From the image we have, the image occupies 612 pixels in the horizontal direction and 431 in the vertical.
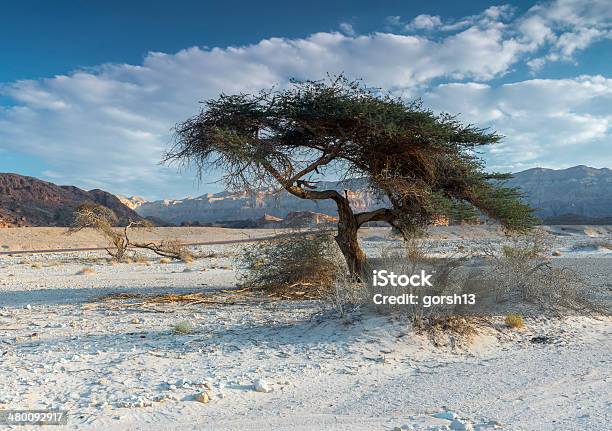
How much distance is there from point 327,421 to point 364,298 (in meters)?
3.78

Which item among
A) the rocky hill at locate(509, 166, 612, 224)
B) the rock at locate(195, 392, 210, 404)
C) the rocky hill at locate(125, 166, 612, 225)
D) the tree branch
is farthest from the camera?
the rocky hill at locate(509, 166, 612, 224)

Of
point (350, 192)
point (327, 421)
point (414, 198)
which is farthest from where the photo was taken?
point (350, 192)

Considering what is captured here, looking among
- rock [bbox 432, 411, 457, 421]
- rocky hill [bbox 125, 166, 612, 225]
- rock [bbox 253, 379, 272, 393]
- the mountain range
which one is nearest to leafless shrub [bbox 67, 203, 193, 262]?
the mountain range

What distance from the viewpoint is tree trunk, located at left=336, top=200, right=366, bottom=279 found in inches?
473

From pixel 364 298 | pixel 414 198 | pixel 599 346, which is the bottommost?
pixel 599 346

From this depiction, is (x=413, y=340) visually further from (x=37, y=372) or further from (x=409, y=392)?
(x=37, y=372)

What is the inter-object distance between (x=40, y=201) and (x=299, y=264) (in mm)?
99742

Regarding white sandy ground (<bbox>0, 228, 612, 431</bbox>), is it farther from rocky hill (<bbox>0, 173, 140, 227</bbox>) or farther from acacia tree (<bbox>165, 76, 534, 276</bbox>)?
rocky hill (<bbox>0, 173, 140, 227</bbox>)

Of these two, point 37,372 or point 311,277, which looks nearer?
point 37,372

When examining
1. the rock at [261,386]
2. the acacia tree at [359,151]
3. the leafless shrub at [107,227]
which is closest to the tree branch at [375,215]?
the acacia tree at [359,151]

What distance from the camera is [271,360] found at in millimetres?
6422

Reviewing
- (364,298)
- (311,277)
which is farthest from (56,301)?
(364,298)

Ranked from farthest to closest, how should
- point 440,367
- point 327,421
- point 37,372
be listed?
point 440,367 < point 37,372 < point 327,421

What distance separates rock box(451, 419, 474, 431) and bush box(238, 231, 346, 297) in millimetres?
7339
